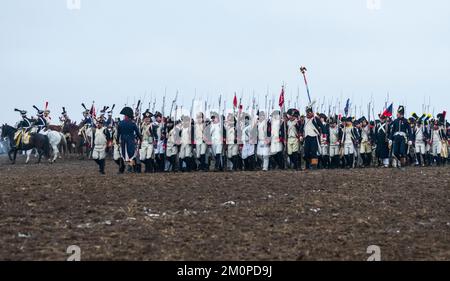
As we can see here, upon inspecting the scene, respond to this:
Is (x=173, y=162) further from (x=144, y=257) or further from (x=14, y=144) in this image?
(x=144, y=257)

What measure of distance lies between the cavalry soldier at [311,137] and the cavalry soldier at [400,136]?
2.67 m

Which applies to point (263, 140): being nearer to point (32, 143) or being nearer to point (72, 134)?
point (32, 143)

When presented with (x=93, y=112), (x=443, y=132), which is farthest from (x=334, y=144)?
(x=93, y=112)

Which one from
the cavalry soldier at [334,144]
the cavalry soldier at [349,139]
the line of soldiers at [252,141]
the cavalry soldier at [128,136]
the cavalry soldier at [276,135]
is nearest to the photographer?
the cavalry soldier at [128,136]

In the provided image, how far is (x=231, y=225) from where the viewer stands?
13344 mm

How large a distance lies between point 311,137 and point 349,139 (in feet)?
11.2

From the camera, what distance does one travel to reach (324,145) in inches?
1064

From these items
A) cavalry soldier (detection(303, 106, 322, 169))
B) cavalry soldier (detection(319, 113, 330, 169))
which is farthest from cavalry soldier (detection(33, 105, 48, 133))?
A: cavalry soldier (detection(303, 106, 322, 169))

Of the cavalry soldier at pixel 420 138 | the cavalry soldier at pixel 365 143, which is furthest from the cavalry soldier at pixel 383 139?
the cavalry soldier at pixel 420 138

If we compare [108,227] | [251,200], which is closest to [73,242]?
→ [108,227]

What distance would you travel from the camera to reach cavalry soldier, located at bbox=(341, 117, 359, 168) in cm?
2795

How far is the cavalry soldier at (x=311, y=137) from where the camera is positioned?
2512 cm

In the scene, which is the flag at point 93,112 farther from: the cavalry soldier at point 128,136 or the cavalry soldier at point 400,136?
the cavalry soldier at point 400,136

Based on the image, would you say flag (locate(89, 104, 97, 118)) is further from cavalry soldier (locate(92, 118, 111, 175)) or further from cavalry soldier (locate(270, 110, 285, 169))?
cavalry soldier (locate(270, 110, 285, 169))
